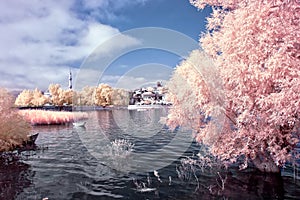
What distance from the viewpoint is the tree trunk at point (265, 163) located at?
15.6 meters

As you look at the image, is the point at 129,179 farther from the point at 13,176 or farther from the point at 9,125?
the point at 9,125

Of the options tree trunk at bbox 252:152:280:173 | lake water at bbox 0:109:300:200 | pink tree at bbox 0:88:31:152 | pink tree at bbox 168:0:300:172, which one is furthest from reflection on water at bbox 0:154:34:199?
tree trunk at bbox 252:152:280:173

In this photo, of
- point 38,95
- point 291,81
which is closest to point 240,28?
point 291,81

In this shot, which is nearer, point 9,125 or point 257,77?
point 257,77

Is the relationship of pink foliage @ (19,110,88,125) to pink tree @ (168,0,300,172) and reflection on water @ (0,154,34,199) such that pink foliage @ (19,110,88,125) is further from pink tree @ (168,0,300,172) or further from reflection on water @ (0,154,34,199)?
pink tree @ (168,0,300,172)

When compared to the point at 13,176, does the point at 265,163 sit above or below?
above

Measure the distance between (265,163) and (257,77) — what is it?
6615mm

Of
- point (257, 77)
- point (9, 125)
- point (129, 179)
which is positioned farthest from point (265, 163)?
point (9, 125)

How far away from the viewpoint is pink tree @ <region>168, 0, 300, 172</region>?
1143 centimetres

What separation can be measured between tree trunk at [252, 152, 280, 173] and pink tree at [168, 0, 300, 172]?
55mm

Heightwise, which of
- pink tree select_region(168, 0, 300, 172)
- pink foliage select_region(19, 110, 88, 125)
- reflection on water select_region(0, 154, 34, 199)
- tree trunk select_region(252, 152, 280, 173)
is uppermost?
pink tree select_region(168, 0, 300, 172)

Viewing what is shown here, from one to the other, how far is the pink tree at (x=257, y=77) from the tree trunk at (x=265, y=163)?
0.18 ft

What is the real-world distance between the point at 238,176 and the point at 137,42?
10.7 m

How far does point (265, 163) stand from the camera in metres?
16.0
